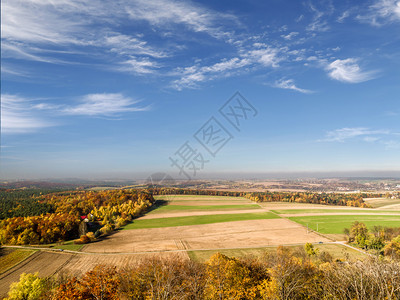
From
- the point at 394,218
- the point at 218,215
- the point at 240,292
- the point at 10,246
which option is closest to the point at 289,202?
the point at 394,218

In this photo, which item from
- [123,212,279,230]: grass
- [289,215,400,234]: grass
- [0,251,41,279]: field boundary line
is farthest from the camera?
[123,212,279,230]: grass

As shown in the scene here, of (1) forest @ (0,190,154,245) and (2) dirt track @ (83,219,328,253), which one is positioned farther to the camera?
(1) forest @ (0,190,154,245)

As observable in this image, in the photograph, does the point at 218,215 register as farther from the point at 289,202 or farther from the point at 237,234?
the point at 289,202

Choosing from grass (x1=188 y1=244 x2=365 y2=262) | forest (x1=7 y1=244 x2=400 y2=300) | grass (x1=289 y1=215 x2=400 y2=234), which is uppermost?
forest (x1=7 y1=244 x2=400 y2=300)

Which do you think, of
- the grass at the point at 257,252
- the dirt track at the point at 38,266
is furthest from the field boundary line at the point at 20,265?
the grass at the point at 257,252

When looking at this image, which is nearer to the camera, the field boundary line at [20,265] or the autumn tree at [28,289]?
the autumn tree at [28,289]

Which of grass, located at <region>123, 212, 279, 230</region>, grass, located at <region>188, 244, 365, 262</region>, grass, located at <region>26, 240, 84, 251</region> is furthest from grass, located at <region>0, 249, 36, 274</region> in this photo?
grass, located at <region>188, 244, 365, 262</region>

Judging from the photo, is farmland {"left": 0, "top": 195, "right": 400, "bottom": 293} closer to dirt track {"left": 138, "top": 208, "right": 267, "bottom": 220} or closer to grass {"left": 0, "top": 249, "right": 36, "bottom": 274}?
dirt track {"left": 138, "top": 208, "right": 267, "bottom": 220}

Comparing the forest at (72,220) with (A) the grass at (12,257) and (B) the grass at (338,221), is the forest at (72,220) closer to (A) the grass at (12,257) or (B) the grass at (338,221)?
(A) the grass at (12,257)
